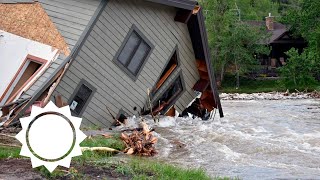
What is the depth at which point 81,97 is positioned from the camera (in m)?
14.2

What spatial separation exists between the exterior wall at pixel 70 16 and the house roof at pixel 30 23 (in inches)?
5.2

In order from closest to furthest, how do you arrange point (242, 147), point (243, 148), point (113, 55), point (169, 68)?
point (243, 148)
point (242, 147)
point (113, 55)
point (169, 68)

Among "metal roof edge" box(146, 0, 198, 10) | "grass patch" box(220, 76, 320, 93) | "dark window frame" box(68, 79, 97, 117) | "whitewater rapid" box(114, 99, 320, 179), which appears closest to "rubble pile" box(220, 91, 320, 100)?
"grass patch" box(220, 76, 320, 93)

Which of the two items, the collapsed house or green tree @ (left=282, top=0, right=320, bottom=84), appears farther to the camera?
green tree @ (left=282, top=0, right=320, bottom=84)

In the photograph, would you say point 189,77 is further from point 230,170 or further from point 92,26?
point 230,170

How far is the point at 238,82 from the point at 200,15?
34656 mm

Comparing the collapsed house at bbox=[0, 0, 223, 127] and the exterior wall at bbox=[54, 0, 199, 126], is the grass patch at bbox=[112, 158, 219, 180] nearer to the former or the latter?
the collapsed house at bbox=[0, 0, 223, 127]

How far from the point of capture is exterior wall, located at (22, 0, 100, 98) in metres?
13.9

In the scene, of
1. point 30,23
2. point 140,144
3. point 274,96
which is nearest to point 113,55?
point 30,23

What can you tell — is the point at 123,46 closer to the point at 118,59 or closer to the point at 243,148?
the point at 118,59

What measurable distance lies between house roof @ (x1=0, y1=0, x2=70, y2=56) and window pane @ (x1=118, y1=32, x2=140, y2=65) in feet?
6.37

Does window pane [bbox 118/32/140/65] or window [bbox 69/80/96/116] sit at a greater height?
window pane [bbox 118/32/140/65]

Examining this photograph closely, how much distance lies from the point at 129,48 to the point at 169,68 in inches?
98.3

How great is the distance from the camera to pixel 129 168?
7.77m
